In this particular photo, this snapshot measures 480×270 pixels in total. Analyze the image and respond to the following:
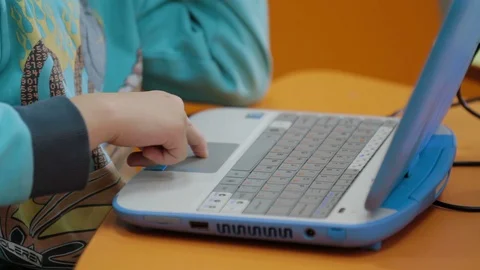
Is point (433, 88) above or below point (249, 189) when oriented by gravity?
above

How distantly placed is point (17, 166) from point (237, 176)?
0.17 metres

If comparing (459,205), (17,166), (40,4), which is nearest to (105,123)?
(17,166)

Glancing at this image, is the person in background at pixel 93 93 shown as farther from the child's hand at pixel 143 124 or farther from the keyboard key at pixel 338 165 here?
the keyboard key at pixel 338 165

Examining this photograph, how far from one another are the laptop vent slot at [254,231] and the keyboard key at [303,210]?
1 centimetres

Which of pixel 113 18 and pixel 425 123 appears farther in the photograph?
pixel 113 18

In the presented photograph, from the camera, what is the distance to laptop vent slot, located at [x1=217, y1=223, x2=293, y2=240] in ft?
1.77

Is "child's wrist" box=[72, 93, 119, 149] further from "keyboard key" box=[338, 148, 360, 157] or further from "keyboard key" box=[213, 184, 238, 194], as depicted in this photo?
"keyboard key" box=[338, 148, 360, 157]

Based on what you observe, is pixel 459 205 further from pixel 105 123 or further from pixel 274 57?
pixel 274 57

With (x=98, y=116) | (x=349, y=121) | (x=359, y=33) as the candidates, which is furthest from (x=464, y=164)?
(x=359, y=33)

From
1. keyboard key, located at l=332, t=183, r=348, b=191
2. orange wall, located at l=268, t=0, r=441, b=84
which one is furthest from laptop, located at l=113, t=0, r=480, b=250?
orange wall, located at l=268, t=0, r=441, b=84

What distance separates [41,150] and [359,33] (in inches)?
36.1

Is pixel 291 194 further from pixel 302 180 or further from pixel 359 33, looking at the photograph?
pixel 359 33

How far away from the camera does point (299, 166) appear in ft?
2.06

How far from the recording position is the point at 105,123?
0.59m
